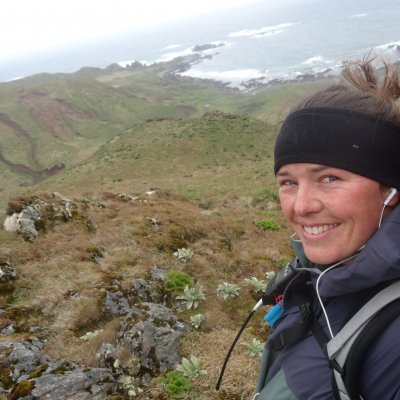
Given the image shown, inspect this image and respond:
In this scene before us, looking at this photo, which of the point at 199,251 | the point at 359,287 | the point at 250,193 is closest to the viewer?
the point at 359,287

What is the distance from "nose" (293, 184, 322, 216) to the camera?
2307 mm

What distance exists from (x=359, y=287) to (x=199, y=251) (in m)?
7.90

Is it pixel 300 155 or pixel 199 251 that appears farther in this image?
pixel 199 251

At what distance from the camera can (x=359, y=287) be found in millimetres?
1904

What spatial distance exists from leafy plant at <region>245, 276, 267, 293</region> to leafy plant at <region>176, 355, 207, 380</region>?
302 cm

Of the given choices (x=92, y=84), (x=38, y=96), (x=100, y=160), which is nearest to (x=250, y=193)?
(x=100, y=160)

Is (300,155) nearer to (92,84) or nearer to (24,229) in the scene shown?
(24,229)

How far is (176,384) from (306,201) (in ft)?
12.5

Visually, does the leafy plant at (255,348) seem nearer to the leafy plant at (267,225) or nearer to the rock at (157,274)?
the rock at (157,274)

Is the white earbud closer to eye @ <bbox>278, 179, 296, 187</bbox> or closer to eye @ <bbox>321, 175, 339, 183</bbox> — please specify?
eye @ <bbox>321, 175, 339, 183</bbox>

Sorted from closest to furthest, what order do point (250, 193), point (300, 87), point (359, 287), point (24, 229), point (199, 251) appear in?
point (359, 287), point (199, 251), point (24, 229), point (250, 193), point (300, 87)

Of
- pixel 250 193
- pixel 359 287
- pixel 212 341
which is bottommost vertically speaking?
pixel 250 193

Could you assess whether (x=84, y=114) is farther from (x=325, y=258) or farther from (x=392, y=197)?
(x=392, y=197)

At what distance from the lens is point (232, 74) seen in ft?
494
